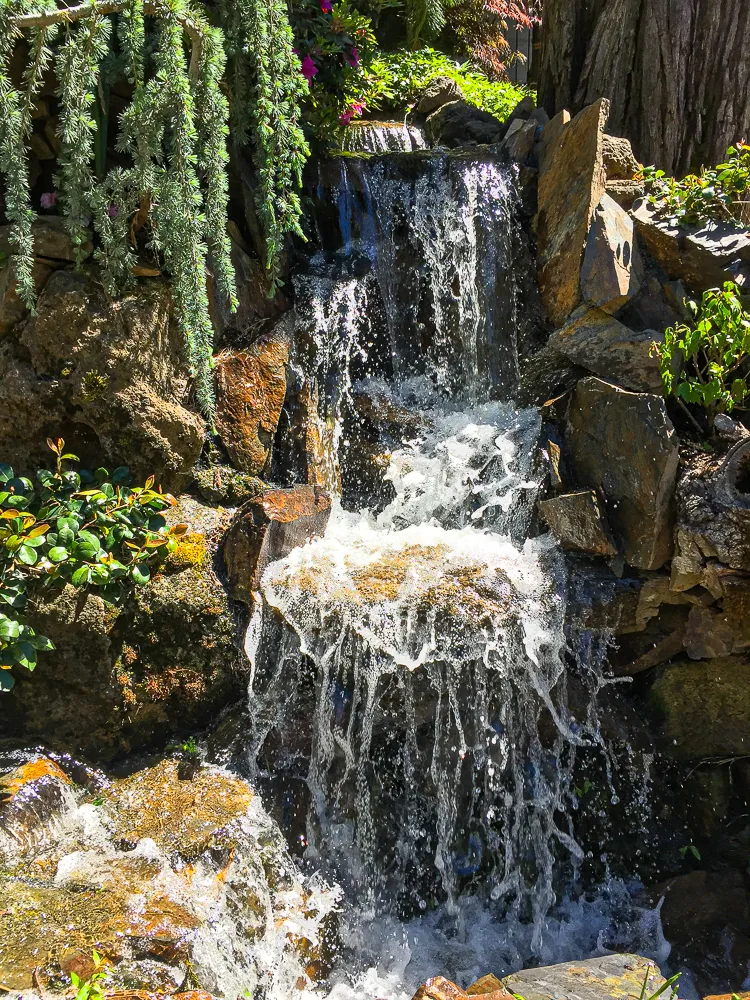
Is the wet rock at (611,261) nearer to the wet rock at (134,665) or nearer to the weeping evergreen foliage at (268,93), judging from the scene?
the weeping evergreen foliage at (268,93)

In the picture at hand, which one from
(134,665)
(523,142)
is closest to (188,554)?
(134,665)

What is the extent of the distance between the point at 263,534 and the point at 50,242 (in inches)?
75.4

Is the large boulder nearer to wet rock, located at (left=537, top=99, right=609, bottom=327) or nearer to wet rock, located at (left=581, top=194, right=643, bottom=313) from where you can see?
wet rock, located at (left=581, top=194, right=643, bottom=313)

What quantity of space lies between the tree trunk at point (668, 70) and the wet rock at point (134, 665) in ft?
14.6

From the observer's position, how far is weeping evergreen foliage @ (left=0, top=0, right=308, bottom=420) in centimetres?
329

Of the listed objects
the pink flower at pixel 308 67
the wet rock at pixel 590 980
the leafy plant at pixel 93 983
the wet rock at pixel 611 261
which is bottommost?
the wet rock at pixel 590 980

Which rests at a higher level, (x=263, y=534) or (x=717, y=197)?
(x=717, y=197)

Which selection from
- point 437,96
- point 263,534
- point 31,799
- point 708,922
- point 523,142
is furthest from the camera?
point 437,96

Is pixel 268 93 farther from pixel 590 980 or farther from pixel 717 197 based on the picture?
pixel 590 980

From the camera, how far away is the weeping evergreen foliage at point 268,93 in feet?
12.7

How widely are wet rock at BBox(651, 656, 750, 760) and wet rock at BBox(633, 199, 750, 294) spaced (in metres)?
2.21

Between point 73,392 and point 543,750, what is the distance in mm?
3175

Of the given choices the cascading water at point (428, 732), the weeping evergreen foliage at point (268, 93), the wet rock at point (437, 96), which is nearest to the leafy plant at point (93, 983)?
the cascading water at point (428, 732)

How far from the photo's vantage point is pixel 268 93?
4.00 metres
